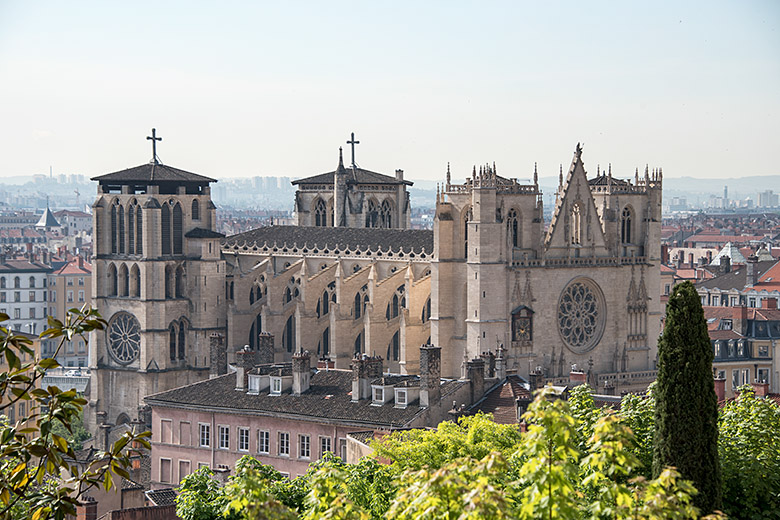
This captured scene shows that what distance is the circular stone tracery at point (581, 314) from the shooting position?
8875cm

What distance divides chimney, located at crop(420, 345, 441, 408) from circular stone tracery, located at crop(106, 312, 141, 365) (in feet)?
124

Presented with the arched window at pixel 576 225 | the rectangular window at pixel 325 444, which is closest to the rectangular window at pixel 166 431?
the rectangular window at pixel 325 444

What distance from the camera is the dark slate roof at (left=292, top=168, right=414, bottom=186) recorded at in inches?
4360

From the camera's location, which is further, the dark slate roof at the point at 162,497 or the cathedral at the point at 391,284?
the cathedral at the point at 391,284

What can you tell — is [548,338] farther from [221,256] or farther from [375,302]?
[221,256]

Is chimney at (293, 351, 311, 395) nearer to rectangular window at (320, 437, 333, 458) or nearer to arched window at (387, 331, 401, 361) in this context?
rectangular window at (320, 437, 333, 458)

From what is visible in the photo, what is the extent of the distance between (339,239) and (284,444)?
1324 inches

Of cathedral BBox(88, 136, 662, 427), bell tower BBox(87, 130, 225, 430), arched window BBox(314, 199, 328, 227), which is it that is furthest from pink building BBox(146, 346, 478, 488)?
arched window BBox(314, 199, 328, 227)

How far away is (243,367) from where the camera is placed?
68.6 meters

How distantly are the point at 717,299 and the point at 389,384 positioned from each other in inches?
3093

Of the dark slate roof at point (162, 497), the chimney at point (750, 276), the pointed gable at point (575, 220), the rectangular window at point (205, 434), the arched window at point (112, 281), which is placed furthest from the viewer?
the chimney at point (750, 276)

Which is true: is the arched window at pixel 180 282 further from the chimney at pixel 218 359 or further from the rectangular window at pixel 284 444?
the rectangular window at pixel 284 444

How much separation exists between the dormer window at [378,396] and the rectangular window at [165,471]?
10433 millimetres

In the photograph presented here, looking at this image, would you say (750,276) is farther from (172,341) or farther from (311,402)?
(311,402)
